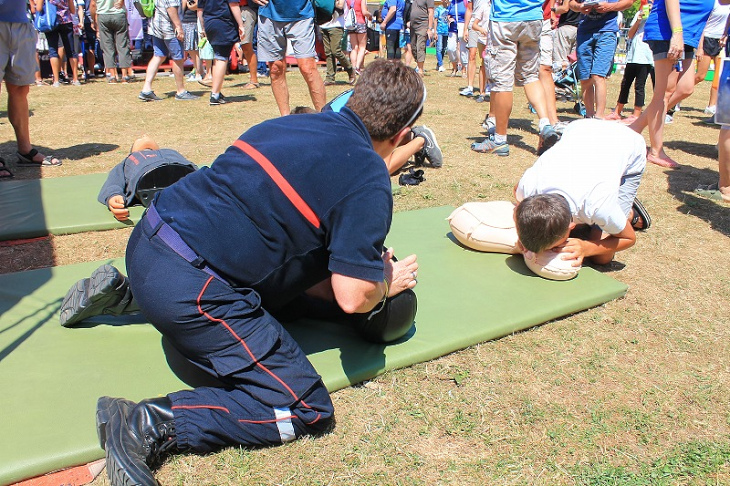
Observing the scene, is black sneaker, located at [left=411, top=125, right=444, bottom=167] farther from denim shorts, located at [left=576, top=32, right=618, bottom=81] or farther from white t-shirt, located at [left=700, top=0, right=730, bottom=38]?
white t-shirt, located at [left=700, top=0, right=730, bottom=38]

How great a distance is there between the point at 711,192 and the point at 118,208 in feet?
15.6

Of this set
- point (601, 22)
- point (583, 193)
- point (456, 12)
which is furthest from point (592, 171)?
point (456, 12)

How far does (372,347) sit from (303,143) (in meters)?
1.06

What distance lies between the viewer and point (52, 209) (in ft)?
13.7

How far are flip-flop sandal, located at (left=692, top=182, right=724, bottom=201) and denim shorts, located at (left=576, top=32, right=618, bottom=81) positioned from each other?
202 centimetres

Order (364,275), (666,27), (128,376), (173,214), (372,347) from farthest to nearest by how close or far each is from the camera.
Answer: (666,27) < (372,347) < (128,376) < (173,214) < (364,275)

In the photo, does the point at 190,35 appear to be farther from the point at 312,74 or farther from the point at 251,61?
the point at 312,74

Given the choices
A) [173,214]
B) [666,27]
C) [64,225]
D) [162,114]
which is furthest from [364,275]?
[162,114]

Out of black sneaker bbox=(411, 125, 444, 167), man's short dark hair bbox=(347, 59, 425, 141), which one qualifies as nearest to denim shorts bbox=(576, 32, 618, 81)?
black sneaker bbox=(411, 125, 444, 167)

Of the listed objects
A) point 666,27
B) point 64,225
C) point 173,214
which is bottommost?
point 64,225

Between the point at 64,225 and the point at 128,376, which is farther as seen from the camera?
the point at 64,225

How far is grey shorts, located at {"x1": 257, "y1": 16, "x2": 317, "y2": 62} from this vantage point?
241 inches

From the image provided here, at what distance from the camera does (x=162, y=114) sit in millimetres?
8164

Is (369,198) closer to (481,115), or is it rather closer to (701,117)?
(481,115)
